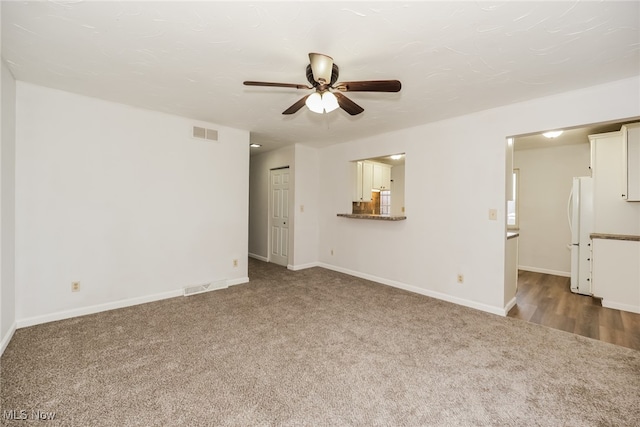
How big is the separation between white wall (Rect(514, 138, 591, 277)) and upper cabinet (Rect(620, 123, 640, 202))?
4.81 feet

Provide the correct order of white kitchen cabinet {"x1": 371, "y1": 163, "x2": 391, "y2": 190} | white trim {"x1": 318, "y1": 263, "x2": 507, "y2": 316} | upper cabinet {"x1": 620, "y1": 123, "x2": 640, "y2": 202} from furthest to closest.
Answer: white kitchen cabinet {"x1": 371, "y1": 163, "x2": 391, "y2": 190} < upper cabinet {"x1": 620, "y1": 123, "x2": 640, "y2": 202} < white trim {"x1": 318, "y1": 263, "x2": 507, "y2": 316}

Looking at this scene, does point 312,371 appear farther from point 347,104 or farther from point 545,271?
point 545,271

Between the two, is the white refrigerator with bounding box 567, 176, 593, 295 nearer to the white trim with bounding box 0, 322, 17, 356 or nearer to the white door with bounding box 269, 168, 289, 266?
the white door with bounding box 269, 168, 289, 266

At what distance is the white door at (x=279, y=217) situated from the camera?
5.37 meters

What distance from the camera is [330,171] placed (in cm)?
521

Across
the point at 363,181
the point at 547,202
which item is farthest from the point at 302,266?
the point at 547,202

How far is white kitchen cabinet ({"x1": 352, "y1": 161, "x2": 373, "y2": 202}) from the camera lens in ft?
17.7

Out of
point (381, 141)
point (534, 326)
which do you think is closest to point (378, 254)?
point (381, 141)

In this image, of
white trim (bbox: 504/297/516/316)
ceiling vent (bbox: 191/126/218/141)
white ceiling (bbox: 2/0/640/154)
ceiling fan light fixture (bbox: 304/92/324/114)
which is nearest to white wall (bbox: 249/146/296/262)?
ceiling vent (bbox: 191/126/218/141)

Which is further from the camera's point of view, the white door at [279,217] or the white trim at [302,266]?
the white door at [279,217]

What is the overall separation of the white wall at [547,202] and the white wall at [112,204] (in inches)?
217

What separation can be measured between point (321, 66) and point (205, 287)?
10.9 ft

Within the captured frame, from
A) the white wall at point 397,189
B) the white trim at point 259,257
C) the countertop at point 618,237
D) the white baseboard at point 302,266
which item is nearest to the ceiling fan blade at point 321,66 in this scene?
the white baseboard at point 302,266

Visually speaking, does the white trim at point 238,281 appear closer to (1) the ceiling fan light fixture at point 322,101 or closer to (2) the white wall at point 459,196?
(2) the white wall at point 459,196
